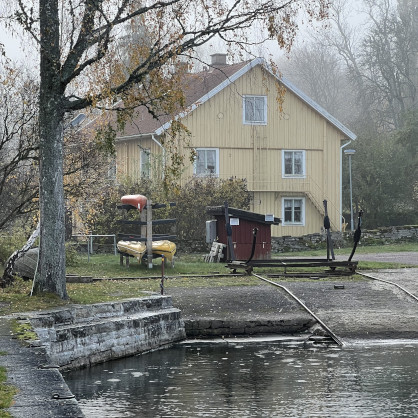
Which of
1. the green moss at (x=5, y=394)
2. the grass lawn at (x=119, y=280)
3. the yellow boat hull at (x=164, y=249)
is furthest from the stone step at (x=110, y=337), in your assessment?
the yellow boat hull at (x=164, y=249)

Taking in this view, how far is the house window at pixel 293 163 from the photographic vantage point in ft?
145

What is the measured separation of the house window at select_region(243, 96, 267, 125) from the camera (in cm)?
4306

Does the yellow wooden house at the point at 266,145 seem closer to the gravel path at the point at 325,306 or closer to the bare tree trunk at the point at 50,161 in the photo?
the gravel path at the point at 325,306

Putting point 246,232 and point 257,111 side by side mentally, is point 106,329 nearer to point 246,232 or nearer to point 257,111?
point 246,232

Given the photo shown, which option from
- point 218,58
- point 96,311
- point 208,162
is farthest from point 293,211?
point 96,311

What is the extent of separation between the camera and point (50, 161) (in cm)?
1697

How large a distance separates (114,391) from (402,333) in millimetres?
6621

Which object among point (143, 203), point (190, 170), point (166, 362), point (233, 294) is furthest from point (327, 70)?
point (166, 362)

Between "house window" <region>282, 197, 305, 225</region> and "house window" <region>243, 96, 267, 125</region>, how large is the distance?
3.89m

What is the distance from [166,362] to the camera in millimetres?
Result: 15039

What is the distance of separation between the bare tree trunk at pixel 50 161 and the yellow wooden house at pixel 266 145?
2418 cm

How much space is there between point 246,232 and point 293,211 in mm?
14557

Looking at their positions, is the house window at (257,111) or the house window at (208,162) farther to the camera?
the house window at (257,111)

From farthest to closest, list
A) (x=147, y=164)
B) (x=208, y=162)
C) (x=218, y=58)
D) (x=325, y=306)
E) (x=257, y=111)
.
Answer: (x=218, y=58), (x=257, y=111), (x=208, y=162), (x=147, y=164), (x=325, y=306)
